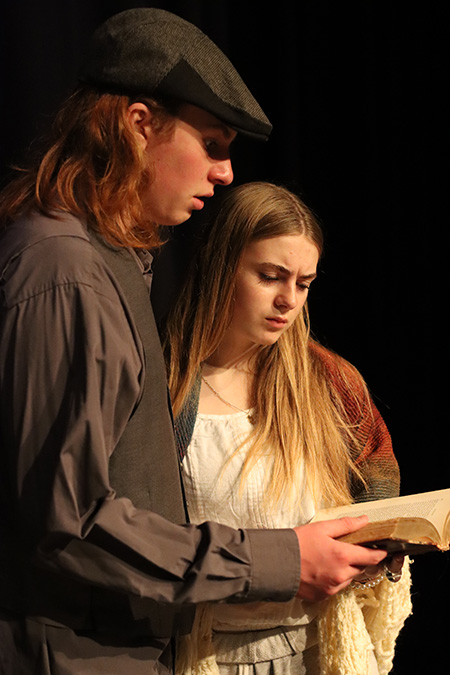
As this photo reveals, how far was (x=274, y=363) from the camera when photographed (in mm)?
1575

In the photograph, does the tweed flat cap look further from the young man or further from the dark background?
the dark background

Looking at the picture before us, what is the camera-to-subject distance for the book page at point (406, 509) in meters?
1.24

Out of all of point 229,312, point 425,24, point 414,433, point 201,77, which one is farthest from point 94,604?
point 425,24

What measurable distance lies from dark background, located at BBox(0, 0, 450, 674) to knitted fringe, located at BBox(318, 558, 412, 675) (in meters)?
0.76

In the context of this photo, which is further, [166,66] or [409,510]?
[409,510]

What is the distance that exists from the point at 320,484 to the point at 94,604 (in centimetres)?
52

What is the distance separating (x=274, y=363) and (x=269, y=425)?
0.14m

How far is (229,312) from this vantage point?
1550 millimetres

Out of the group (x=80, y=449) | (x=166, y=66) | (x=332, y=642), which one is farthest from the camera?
(x=332, y=642)

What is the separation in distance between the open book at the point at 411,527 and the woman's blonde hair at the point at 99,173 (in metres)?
0.55

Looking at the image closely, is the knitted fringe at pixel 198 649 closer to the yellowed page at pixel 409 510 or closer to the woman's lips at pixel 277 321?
the yellowed page at pixel 409 510

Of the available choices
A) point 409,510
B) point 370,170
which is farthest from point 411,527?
point 370,170

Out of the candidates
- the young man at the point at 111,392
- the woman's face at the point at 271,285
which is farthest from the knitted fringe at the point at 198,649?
the woman's face at the point at 271,285

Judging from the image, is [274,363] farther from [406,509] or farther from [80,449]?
[80,449]
